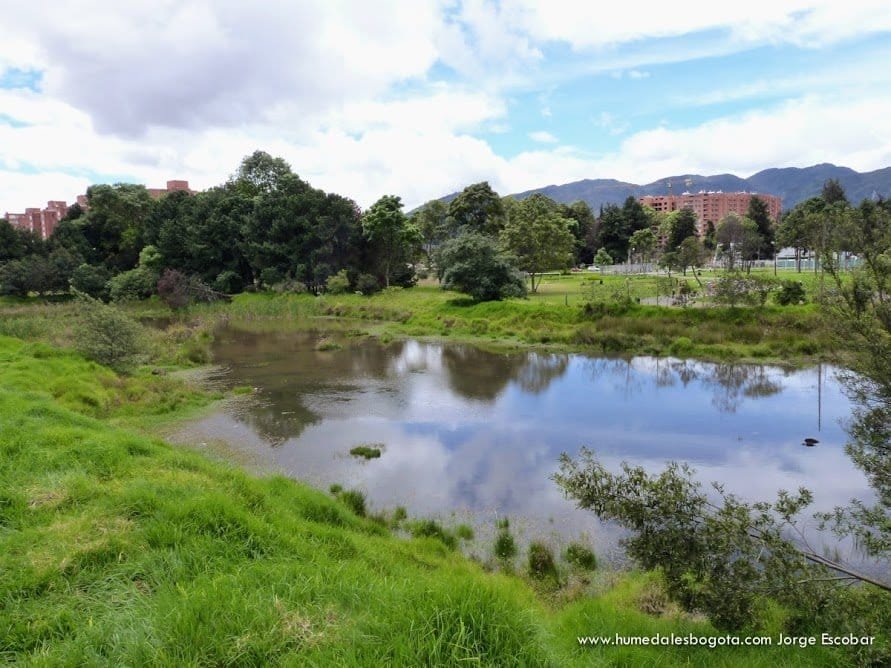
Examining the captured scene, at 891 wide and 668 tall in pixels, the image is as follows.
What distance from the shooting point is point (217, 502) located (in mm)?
5594

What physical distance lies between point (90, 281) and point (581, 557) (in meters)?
48.6

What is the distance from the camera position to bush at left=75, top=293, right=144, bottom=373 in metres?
17.1

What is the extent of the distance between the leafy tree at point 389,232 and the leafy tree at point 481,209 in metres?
8.22

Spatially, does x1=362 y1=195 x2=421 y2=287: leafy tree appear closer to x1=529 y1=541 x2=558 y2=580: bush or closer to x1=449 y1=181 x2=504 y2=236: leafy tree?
x1=449 y1=181 x2=504 y2=236: leafy tree

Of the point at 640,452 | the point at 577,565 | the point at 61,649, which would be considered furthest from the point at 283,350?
the point at 61,649

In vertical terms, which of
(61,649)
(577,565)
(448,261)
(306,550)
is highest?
(448,261)

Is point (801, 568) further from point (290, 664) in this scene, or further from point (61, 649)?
point (61, 649)

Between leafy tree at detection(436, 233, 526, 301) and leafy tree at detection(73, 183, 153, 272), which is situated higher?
leafy tree at detection(73, 183, 153, 272)

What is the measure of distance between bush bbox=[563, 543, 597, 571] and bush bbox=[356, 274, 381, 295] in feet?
116

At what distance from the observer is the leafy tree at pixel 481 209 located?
51.3 metres

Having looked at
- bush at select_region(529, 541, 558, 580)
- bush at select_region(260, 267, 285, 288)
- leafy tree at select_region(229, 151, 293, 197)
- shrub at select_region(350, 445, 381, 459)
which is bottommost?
bush at select_region(529, 541, 558, 580)

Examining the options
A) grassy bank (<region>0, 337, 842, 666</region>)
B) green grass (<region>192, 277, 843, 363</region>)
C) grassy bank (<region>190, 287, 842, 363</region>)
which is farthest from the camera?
green grass (<region>192, 277, 843, 363</region>)

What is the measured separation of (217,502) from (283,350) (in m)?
21.2

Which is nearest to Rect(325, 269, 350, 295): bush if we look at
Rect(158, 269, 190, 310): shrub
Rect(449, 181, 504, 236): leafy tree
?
Rect(158, 269, 190, 310): shrub
